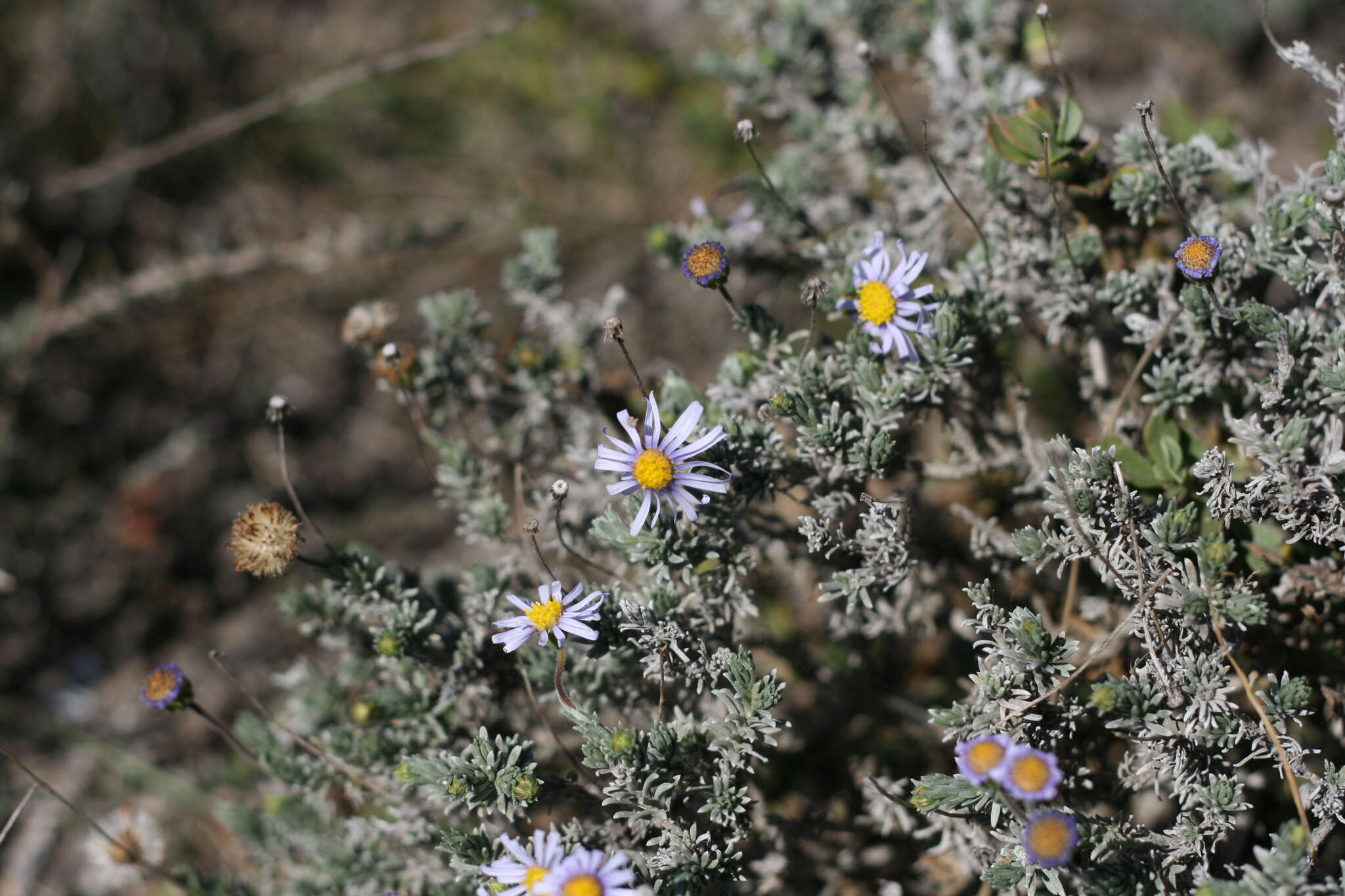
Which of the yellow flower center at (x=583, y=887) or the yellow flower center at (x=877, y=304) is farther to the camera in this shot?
the yellow flower center at (x=877, y=304)

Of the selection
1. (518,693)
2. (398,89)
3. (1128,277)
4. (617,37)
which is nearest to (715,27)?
(617,37)

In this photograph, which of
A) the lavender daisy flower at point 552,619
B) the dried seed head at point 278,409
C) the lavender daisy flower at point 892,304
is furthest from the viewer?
the dried seed head at point 278,409

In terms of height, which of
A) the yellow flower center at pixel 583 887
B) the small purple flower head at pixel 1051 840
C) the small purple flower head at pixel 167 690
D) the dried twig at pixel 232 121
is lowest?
the yellow flower center at pixel 583 887

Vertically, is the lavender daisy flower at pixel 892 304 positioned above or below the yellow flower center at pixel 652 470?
above

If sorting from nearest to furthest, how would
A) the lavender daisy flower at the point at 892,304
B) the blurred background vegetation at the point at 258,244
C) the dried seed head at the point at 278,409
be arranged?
the lavender daisy flower at the point at 892,304 < the dried seed head at the point at 278,409 < the blurred background vegetation at the point at 258,244

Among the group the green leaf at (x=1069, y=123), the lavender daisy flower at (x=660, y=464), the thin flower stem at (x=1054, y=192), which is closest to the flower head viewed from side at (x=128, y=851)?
the lavender daisy flower at (x=660, y=464)

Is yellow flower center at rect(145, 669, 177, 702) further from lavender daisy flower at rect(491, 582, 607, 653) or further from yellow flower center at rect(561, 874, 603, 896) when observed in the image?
yellow flower center at rect(561, 874, 603, 896)

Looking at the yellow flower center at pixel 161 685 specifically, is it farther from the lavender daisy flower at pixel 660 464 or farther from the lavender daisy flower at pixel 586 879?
the lavender daisy flower at pixel 660 464

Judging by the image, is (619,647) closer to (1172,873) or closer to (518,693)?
(518,693)
